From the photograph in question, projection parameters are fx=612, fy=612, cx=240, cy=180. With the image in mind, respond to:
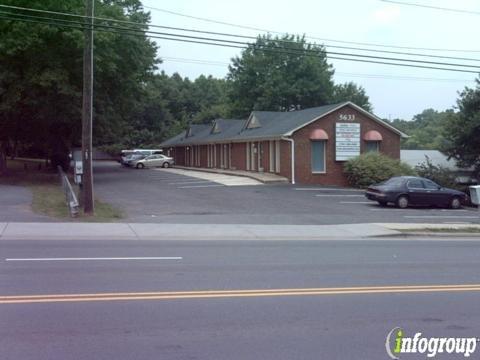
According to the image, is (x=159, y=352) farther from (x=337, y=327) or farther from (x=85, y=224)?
(x=85, y=224)

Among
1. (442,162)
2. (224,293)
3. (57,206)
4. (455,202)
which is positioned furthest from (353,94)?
(224,293)

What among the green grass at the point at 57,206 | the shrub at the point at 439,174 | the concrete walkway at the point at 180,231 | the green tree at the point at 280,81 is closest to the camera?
the concrete walkway at the point at 180,231

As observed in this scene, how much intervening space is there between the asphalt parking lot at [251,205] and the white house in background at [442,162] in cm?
930

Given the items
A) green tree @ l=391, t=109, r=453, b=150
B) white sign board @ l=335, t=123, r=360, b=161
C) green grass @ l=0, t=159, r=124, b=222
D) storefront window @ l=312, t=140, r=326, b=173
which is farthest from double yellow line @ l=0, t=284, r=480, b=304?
green tree @ l=391, t=109, r=453, b=150

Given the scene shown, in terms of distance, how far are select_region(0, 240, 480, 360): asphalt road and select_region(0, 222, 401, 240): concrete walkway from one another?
7.98ft

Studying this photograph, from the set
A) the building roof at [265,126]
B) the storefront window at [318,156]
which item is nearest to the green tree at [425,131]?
the building roof at [265,126]

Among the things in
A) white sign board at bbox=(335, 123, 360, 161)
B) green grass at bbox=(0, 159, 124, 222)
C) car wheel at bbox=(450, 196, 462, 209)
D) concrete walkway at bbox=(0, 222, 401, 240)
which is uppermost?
white sign board at bbox=(335, 123, 360, 161)

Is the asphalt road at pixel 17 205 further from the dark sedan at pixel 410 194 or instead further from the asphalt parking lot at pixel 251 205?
the dark sedan at pixel 410 194

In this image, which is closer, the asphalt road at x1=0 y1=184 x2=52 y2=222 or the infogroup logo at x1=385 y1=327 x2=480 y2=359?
the infogroup logo at x1=385 y1=327 x2=480 y2=359

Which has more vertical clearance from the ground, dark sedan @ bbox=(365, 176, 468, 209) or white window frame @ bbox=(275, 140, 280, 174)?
white window frame @ bbox=(275, 140, 280, 174)

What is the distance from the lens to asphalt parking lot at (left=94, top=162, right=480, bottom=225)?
21297 mm

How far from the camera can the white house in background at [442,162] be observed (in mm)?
39800

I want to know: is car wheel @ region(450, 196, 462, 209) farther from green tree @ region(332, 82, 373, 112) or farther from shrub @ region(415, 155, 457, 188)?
green tree @ region(332, 82, 373, 112)

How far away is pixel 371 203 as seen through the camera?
29.5 metres
